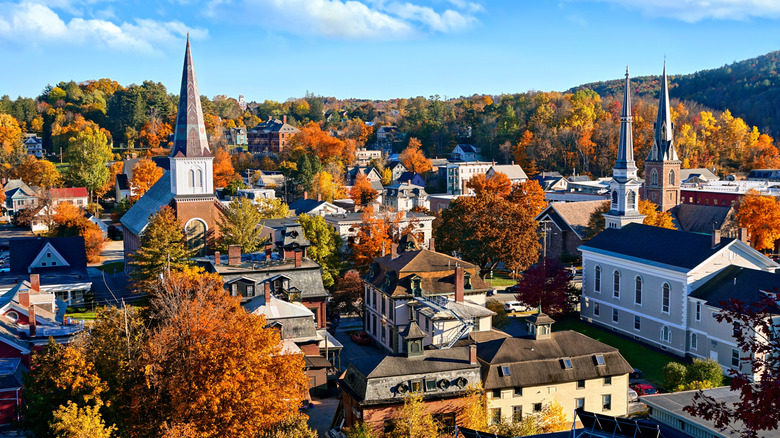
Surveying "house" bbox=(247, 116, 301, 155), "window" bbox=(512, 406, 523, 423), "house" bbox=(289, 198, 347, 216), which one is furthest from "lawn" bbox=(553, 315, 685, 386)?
"house" bbox=(247, 116, 301, 155)

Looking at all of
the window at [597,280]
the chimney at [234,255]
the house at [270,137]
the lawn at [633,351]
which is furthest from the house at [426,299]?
the house at [270,137]

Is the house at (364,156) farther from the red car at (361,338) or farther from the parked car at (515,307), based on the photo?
the red car at (361,338)

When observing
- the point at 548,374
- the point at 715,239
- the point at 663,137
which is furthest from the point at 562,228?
the point at 548,374

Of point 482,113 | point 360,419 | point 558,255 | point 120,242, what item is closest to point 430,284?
point 360,419

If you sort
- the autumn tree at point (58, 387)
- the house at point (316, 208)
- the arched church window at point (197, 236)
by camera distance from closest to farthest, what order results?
the autumn tree at point (58, 387)
the arched church window at point (197, 236)
the house at point (316, 208)

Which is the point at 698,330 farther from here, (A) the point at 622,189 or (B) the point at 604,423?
(B) the point at 604,423
